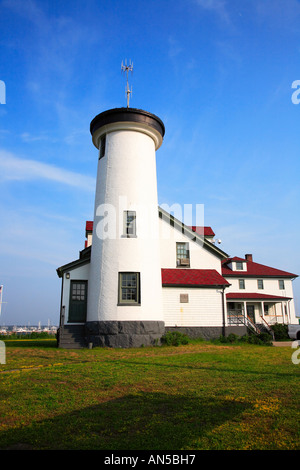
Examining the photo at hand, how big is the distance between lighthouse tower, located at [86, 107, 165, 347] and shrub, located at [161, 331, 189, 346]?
0.39 metres

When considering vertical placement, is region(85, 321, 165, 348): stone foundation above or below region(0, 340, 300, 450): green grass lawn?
above

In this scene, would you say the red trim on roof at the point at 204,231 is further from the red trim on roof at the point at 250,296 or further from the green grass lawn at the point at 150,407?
the green grass lawn at the point at 150,407

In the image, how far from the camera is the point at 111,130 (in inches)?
778

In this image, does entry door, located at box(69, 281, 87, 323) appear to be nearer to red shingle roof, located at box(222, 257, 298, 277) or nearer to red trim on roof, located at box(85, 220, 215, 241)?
red trim on roof, located at box(85, 220, 215, 241)

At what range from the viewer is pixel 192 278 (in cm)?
2181

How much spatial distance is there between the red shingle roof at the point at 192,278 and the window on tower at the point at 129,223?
4146mm

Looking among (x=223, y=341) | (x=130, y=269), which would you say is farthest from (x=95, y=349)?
(x=223, y=341)

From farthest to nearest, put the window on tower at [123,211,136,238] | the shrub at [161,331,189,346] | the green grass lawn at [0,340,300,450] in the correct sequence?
the window on tower at [123,211,136,238] → the shrub at [161,331,189,346] → the green grass lawn at [0,340,300,450]

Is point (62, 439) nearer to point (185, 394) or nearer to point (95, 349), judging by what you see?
point (185, 394)

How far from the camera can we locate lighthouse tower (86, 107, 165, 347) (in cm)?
1738

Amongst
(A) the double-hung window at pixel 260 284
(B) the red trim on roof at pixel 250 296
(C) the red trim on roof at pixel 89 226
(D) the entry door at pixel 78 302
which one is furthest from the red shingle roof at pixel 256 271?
(D) the entry door at pixel 78 302

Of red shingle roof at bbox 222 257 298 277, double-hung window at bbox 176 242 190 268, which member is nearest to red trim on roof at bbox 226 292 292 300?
red shingle roof at bbox 222 257 298 277

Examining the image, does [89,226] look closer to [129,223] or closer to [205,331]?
[129,223]
